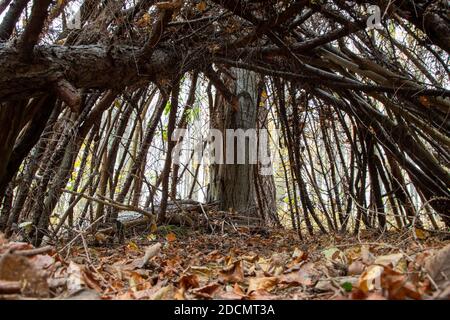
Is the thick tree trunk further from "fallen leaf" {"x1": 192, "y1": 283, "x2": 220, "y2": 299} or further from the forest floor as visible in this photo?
"fallen leaf" {"x1": 192, "y1": 283, "x2": 220, "y2": 299}

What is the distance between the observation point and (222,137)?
3.21 metres

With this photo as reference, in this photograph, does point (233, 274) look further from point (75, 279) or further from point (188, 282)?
point (75, 279)

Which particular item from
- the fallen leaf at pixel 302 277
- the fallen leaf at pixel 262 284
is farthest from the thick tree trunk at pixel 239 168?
the fallen leaf at pixel 262 284

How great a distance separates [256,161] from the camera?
320cm

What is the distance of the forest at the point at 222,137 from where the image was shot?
897 millimetres

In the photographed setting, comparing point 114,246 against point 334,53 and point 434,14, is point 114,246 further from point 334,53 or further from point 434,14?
point 434,14

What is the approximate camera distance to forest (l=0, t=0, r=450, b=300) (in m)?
0.90

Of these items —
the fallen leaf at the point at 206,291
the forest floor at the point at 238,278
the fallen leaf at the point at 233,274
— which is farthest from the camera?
the fallen leaf at the point at 233,274

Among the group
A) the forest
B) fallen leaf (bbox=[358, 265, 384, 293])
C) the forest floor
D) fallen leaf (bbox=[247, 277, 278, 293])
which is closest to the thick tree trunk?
the forest

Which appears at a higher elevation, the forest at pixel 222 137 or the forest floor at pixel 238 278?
the forest at pixel 222 137

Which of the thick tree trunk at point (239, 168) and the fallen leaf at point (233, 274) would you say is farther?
the thick tree trunk at point (239, 168)
